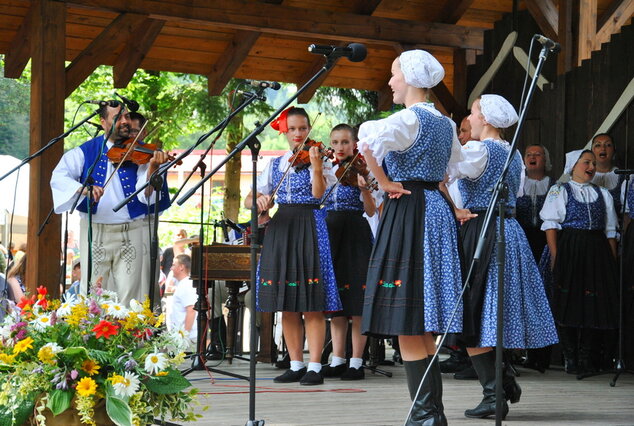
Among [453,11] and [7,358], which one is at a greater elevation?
[453,11]

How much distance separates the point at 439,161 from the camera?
4.03 meters

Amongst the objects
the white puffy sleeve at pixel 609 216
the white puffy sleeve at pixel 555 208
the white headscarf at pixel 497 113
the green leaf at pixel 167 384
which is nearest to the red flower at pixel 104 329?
the green leaf at pixel 167 384

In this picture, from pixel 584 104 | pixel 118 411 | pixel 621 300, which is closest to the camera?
pixel 118 411

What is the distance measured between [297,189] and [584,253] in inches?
86.7

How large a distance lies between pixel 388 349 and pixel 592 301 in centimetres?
258

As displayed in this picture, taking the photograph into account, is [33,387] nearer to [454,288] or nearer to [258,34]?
[454,288]

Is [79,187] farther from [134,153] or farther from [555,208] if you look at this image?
[555,208]

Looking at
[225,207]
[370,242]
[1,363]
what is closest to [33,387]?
[1,363]

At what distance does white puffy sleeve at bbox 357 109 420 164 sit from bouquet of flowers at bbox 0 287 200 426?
105cm

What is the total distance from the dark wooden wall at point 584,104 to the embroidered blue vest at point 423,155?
358 centimetres

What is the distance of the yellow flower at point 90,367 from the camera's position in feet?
11.2

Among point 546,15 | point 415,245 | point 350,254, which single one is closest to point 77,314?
point 415,245

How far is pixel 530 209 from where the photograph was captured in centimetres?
703

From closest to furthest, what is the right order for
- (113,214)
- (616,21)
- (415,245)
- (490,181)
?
(415,245) → (490,181) → (113,214) → (616,21)
